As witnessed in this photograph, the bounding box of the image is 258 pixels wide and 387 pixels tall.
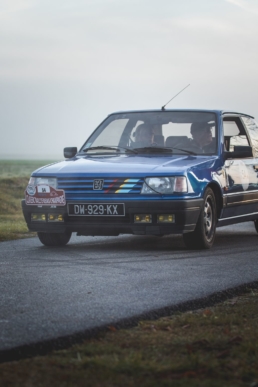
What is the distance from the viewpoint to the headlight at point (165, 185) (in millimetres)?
9453

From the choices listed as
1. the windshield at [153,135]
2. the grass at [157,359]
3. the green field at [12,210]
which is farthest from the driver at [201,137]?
the grass at [157,359]

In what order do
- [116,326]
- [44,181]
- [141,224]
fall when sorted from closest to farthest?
[116,326], [141,224], [44,181]

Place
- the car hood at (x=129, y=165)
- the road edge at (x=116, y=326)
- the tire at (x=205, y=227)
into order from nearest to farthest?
the road edge at (x=116, y=326) < the car hood at (x=129, y=165) < the tire at (x=205, y=227)

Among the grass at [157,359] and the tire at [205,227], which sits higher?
the grass at [157,359]

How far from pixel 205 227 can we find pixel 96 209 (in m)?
1.33

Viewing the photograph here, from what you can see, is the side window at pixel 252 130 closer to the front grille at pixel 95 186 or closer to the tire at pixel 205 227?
the tire at pixel 205 227

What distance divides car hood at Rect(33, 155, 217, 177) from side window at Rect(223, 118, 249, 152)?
0.77 metres

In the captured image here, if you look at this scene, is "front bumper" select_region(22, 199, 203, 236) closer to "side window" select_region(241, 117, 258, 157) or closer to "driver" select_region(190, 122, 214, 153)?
"driver" select_region(190, 122, 214, 153)

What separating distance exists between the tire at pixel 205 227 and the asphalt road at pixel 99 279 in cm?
16

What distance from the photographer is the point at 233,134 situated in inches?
447

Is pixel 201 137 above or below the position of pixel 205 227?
above

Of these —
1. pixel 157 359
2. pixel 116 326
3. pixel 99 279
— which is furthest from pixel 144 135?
pixel 157 359

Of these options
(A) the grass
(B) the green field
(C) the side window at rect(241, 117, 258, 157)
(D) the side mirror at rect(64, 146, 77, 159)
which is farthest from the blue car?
(A) the grass

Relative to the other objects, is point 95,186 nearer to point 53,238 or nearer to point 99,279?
point 53,238
